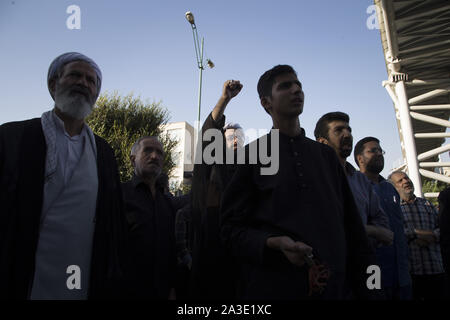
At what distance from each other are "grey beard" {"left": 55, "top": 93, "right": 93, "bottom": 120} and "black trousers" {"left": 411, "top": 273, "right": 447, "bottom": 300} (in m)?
4.50

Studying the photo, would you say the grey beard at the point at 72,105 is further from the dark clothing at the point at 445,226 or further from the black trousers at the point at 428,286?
the black trousers at the point at 428,286

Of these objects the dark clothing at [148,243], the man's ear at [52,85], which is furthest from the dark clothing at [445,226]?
the man's ear at [52,85]

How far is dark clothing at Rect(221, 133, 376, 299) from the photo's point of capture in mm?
A: 1319

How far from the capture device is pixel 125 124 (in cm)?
1448

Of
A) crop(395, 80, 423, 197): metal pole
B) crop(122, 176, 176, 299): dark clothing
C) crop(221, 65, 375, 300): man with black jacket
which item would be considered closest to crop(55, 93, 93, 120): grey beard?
crop(122, 176, 176, 299): dark clothing

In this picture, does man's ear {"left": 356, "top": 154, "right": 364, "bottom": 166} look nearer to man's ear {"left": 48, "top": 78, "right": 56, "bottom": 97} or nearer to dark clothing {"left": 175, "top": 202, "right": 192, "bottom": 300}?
dark clothing {"left": 175, "top": 202, "right": 192, "bottom": 300}

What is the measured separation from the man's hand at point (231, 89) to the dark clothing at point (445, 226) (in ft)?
7.63

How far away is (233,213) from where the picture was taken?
1515mm

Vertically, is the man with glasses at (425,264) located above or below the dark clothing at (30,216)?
below

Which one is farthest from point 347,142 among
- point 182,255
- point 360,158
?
point 182,255

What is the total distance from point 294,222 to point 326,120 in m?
A: 1.62

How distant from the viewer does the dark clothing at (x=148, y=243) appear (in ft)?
7.23
